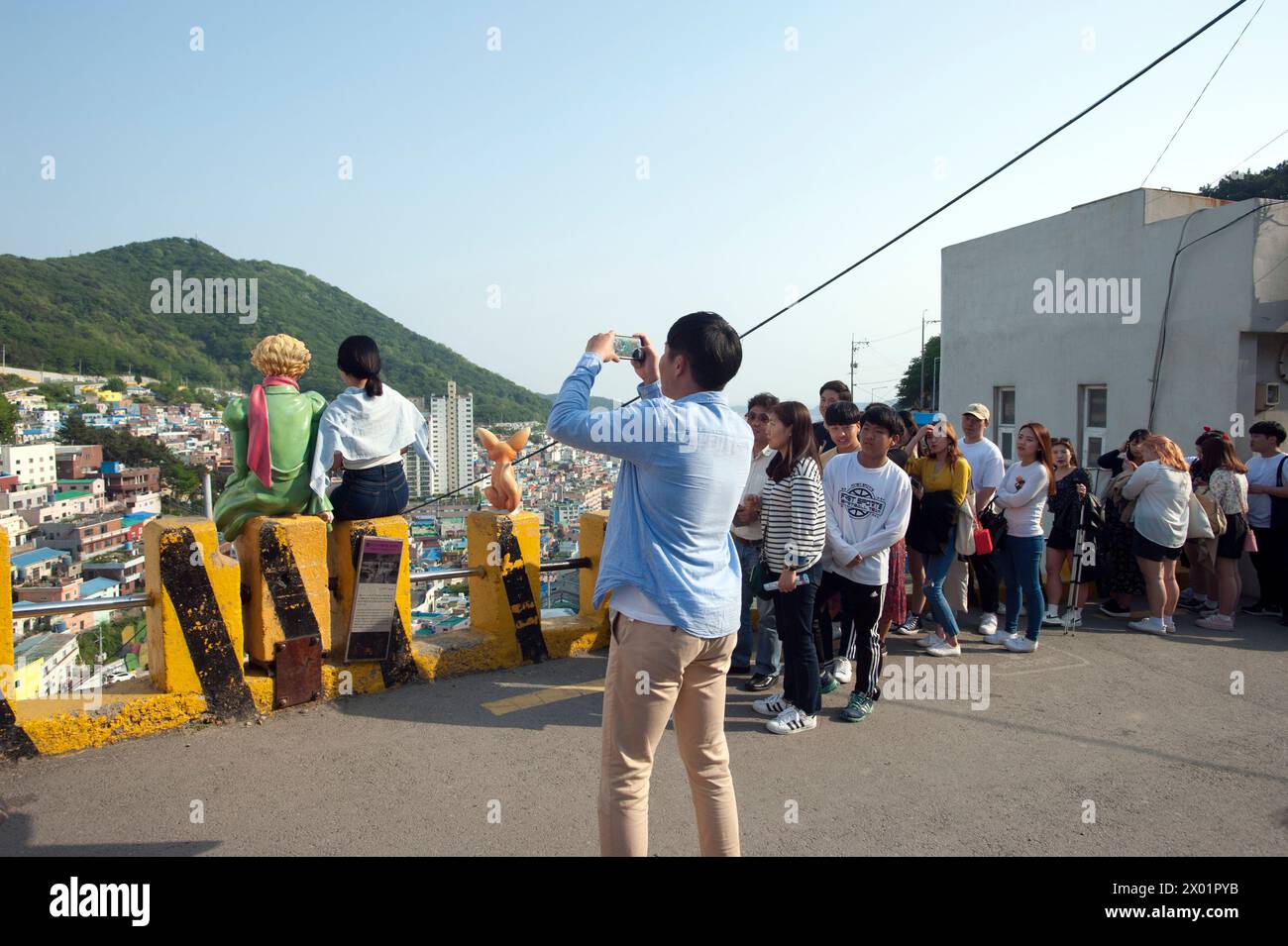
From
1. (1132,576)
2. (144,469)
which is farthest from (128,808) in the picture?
(144,469)

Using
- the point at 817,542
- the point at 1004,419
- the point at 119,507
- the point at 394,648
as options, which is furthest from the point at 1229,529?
the point at 119,507

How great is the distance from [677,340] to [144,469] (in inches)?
568

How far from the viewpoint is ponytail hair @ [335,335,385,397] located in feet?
16.3

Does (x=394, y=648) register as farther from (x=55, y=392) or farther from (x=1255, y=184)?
(x=1255, y=184)

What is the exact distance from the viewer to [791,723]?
15.4 ft

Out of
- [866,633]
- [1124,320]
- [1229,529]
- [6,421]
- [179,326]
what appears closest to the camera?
[866,633]

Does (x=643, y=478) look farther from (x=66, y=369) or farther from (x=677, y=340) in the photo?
(x=66, y=369)

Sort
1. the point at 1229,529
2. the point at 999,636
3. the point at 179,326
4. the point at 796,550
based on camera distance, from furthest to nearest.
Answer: the point at 179,326 < the point at 1229,529 < the point at 999,636 < the point at 796,550

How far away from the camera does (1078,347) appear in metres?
14.2

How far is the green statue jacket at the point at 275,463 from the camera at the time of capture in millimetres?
4809

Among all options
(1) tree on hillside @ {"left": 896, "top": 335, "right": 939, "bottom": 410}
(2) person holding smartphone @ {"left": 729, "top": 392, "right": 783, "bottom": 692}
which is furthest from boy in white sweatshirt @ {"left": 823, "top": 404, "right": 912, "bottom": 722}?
(1) tree on hillside @ {"left": 896, "top": 335, "right": 939, "bottom": 410}

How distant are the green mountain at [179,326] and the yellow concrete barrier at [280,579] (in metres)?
12.0

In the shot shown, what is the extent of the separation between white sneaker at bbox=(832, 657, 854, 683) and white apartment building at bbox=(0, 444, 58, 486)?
15.7m

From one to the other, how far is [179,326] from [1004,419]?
64.6 feet
